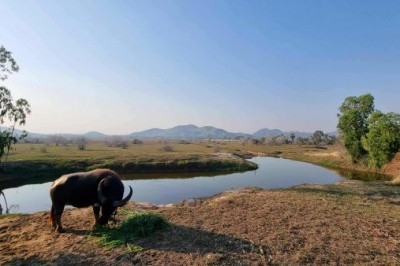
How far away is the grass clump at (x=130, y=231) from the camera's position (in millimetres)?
9141

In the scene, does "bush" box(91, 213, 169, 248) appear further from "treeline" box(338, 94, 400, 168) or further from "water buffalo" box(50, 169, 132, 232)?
"treeline" box(338, 94, 400, 168)

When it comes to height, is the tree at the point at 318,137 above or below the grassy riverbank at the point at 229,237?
above

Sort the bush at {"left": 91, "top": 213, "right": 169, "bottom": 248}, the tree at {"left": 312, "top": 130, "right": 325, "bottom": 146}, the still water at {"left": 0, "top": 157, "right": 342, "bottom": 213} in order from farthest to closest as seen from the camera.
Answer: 1. the tree at {"left": 312, "top": 130, "right": 325, "bottom": 146}
2. the still water at {"left": 0, "top": 157, "right": 342, "bottom": 213}
3. the bush at {"left": 91, "top": 213, "right": 169, "bottom": 248}

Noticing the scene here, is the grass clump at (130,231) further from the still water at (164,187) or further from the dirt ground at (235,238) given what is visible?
the still water at (164,187)

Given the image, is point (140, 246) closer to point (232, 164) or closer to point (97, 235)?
point (97, 235)

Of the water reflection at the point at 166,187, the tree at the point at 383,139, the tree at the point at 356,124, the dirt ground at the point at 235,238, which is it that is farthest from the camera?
the tree at the point at 356,124

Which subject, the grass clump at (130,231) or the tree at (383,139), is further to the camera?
the tree at (383,139)

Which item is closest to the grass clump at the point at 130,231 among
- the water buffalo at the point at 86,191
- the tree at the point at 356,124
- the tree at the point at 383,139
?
the water buffalo at the point at 86,191

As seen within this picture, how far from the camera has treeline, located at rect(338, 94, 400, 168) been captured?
1618 inches

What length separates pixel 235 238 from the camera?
9.34m

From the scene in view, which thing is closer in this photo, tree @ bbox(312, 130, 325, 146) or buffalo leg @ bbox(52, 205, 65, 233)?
buffalo leg @ bbox(52, 205, 65, 233)

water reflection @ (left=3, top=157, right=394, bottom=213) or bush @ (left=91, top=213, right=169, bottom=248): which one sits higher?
bush @ (left=91, top=213, right=169, bottom=248)

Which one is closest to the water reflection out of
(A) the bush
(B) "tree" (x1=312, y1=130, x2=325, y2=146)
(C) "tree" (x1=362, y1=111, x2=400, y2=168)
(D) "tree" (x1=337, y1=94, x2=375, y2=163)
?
(A) the bush

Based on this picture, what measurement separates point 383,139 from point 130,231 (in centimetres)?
4090
